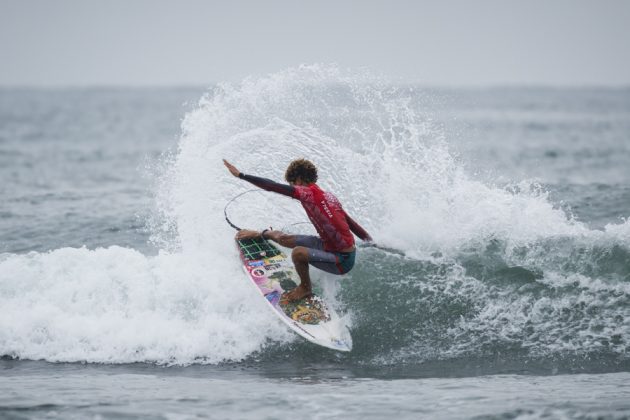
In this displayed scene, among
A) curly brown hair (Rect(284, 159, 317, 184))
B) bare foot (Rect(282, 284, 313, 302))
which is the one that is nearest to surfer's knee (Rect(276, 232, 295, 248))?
bare foot (Rect(282, 284, 313, 302))

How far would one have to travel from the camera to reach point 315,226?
9117 millimetres

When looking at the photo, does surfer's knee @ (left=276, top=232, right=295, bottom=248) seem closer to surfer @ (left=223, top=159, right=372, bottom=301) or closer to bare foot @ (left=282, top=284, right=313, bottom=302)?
surfer @ (left=223, top=159, right=372, bottom=301)

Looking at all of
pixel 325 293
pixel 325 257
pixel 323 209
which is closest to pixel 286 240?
pixel 325 257

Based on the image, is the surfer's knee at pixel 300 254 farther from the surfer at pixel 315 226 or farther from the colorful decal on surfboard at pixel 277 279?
the colorful decal on surfboard at pixel 277 279

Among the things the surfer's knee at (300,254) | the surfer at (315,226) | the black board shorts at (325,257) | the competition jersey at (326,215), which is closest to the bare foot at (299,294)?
the surfer at (315,226)

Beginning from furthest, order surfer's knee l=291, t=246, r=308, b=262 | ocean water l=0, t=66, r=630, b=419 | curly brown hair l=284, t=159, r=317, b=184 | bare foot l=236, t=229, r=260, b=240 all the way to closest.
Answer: bare foot l=236, t=229, r=260, b=240
surfer's knee l=291, t=246, r=308, b=262
curly brown hair l=284, t=159, r=317, b=184
ocean water l=0, t=66, r=630, b=419

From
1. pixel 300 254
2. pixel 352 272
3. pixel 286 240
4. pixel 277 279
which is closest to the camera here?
pixel 300 254

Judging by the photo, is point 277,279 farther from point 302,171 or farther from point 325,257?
point 302,171

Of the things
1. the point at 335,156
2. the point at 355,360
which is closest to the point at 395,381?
the point at 355,360

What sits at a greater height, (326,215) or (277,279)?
(326,215)

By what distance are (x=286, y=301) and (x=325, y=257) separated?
2.57 ft

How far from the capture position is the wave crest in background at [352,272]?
9.43 metres

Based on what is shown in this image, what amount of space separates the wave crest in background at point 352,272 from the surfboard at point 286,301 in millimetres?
295

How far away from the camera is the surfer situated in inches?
351
